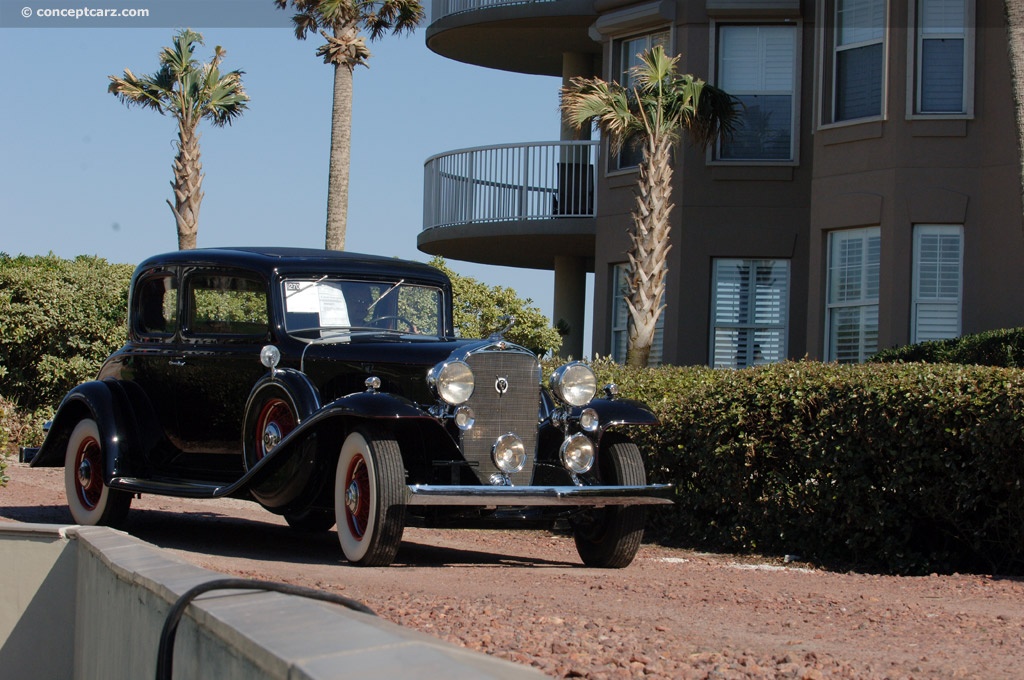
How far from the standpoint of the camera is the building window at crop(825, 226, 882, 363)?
17109mm

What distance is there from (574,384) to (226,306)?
2.86m

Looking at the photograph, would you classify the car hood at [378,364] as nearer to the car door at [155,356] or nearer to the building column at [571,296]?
the car door at [155,356]

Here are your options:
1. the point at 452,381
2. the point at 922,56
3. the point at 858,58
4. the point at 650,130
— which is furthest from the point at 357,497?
the point at 858,58

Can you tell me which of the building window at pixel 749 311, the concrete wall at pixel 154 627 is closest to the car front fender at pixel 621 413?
the concrete wall at pixel 154 627

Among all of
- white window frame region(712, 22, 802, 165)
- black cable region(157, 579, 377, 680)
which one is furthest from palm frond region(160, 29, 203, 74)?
black cable region(157, 579, 377, 680)

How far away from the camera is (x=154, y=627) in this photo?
4.17m

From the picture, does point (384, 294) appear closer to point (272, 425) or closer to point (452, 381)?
point (272, 425)

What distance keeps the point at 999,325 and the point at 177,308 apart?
1015 centimetres

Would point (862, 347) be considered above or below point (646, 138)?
below

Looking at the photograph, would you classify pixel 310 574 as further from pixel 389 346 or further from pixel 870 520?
pixel 870 520

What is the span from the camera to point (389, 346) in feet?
28.1

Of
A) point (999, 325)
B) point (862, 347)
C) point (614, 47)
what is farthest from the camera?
point (614, 47)


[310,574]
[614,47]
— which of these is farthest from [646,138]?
[310,574]

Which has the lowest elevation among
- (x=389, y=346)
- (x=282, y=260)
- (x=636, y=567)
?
(x=636, y=567)
